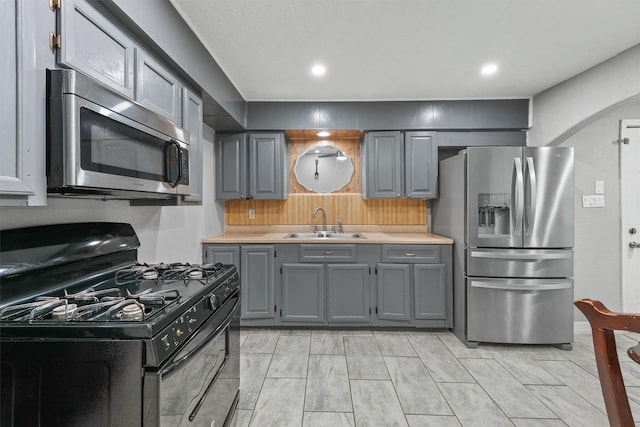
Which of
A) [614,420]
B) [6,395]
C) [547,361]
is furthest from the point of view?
[547,361]

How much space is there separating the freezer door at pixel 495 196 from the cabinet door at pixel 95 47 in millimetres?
2569

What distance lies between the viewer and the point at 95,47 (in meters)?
1.20

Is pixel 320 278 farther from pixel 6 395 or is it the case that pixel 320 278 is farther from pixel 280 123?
pixel 6 395

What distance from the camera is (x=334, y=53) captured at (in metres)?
2.24

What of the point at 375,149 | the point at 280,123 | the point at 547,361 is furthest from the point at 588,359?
the point at 280,123

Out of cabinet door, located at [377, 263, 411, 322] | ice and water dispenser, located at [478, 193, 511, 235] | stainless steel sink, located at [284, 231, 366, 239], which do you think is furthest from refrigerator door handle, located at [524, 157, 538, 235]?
stainless steel sink, located at [284, 231, 366, 239]

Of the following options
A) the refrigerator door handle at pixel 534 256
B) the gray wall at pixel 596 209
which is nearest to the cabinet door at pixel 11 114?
the refrigerator door handle at pixel 534 256

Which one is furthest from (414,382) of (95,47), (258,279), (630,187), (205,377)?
(630,187)

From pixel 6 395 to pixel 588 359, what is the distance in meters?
3.56

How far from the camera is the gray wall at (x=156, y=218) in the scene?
4.29ft

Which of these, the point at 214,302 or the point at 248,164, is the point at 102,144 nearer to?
the point at 214,302

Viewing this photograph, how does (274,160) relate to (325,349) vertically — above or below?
above

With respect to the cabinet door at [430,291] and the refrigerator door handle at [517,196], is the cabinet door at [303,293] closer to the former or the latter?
the cabinet door at [430,291]

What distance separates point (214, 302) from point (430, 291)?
2.26 metres
